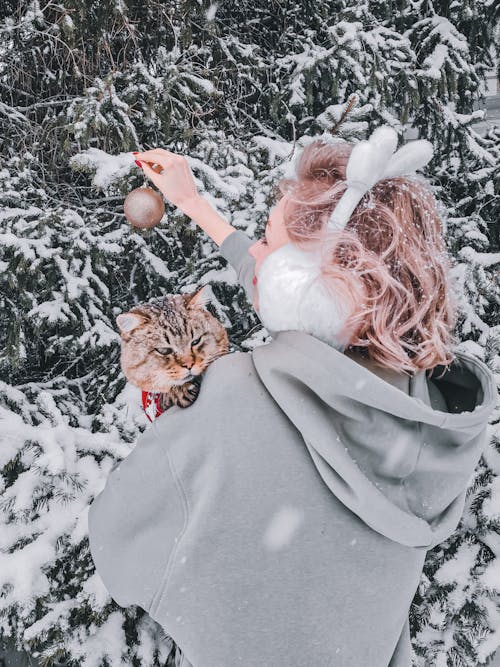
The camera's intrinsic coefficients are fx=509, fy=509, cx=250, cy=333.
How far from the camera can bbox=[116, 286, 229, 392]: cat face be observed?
1.47 m

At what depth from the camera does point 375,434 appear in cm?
108

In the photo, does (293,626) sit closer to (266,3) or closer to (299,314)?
(299,314)

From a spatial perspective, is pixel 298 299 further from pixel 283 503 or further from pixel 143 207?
pixel 143 207

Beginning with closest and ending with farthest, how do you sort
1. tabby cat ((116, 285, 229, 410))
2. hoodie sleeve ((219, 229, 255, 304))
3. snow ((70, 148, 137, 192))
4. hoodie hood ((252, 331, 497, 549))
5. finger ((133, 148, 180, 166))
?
1. hoodie hood ((252, 331, 497, 549))
2. tabby cat ((116, 285, 229, 410))
3. finger ((133, 148, 180, 166))
4. hoodie sleeve ((219, 229, 255, 304))
5. snow ((70, 148, 137, 192))

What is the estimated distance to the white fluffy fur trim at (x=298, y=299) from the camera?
1081 mm

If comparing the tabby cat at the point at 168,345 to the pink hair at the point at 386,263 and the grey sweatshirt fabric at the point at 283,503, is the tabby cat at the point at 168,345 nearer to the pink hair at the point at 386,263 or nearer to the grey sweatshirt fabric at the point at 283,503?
the grey sweatshirt fabric at the point at 283,503

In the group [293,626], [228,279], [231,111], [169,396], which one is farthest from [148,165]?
[231,111]

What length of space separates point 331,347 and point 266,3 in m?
3.96

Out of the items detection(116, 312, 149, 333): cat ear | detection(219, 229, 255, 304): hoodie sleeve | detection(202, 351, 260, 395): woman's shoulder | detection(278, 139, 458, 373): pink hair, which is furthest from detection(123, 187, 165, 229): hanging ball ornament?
detection(202, 351, 260, 395): woman's shoulder

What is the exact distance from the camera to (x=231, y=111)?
12.0ft

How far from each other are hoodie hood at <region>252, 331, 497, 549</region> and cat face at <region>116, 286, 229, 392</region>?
0.37m

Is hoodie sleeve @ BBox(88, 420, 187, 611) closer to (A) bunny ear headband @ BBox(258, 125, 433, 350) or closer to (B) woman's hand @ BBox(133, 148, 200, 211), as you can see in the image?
(A) bunny ear headband @ BBox(258, 125, 433, 350)

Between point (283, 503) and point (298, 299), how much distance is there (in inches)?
16.9

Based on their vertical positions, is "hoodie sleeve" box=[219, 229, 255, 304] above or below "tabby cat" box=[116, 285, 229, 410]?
below
